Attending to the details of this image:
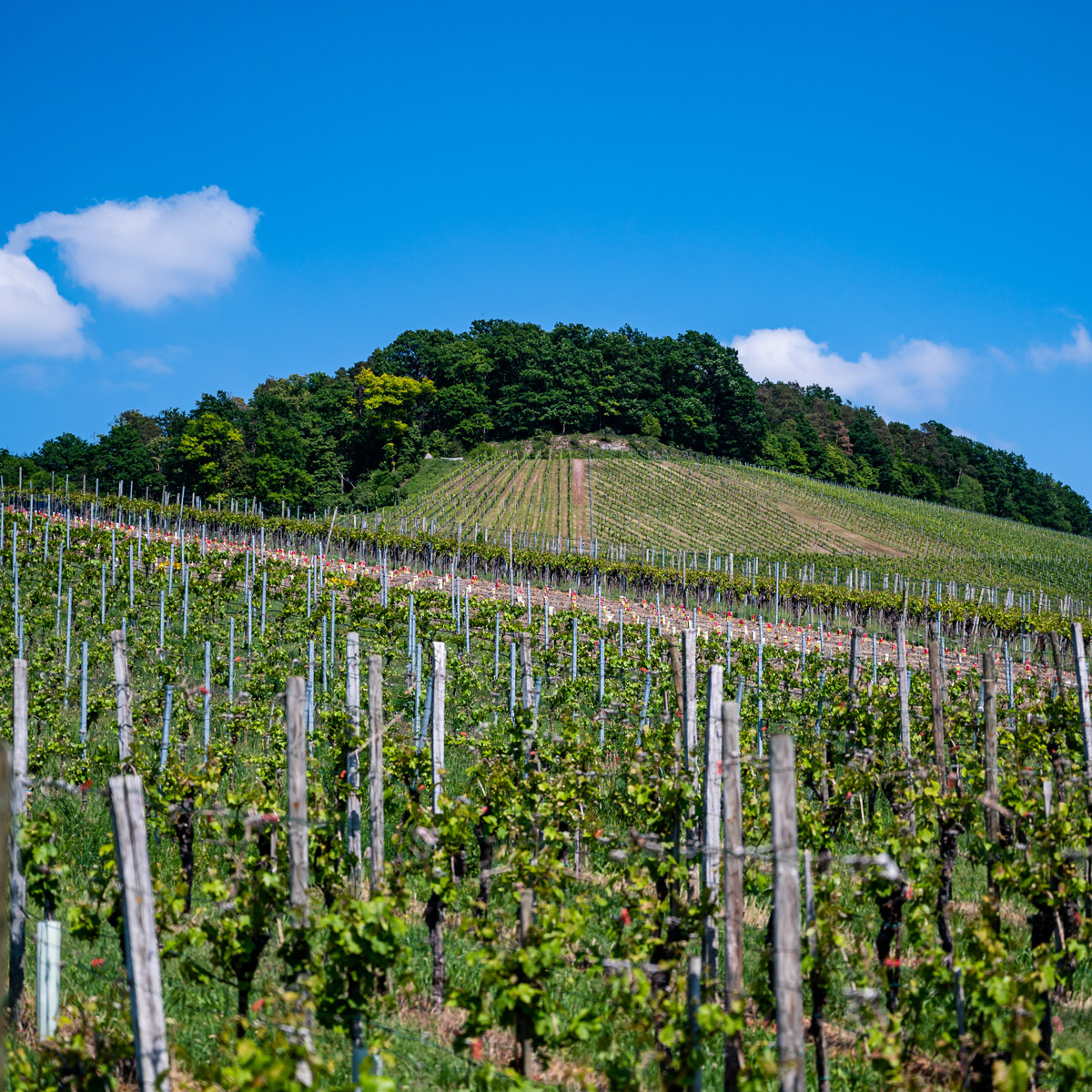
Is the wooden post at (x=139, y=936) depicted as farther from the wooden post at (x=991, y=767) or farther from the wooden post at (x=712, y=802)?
the wooden post at (x=991, y=767)

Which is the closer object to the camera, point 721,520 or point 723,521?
point 723,521

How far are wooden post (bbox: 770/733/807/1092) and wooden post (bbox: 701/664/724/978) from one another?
4.10 ft

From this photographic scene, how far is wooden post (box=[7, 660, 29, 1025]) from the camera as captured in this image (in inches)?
221

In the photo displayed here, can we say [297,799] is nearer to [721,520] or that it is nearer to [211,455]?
[721,520]

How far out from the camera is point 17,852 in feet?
18.8

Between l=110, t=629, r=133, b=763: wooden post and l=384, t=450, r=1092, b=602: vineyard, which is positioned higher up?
l=384, t=450, r=1092, b=602: vineyard

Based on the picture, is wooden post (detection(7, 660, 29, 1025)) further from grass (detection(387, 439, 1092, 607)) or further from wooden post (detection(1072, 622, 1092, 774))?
grass (detection(387, 439, 1092, 607))

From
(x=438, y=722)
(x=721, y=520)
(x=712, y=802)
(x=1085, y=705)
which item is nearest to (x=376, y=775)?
(x=438, y=722)

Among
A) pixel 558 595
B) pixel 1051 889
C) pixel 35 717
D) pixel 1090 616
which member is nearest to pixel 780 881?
pixel 1051 889

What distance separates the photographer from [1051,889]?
235 inches

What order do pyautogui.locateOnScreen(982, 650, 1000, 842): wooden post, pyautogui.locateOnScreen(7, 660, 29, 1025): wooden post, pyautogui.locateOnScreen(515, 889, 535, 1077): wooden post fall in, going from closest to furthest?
pyautogui.locateOnScreen(515, 889, 535, 1077): wooden post, pyautogui.locateOnScreen(7, 660, 29, 1025): wooden post, pyautogui.locateOnScreen(982, 650, 1000, 842): wooden post

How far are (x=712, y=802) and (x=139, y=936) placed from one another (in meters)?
3.19

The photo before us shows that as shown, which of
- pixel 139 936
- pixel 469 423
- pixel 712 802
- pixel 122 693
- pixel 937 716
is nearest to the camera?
pixel 139 936

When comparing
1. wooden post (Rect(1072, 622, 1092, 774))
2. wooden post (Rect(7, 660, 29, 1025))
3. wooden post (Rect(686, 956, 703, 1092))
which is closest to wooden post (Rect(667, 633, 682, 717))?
wooden post (Rect(686, 956, 703, 1092))
